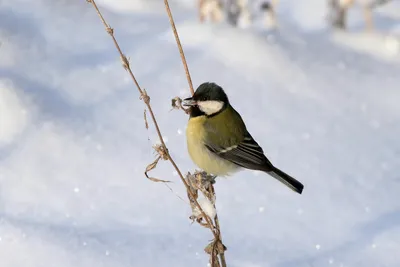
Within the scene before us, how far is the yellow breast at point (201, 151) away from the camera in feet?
5.82

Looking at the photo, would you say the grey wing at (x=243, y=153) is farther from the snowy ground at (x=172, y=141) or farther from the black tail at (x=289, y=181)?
the snowy ground at (x=172, y=141)

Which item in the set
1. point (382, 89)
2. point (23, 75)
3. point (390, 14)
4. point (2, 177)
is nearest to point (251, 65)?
point (382, 89)

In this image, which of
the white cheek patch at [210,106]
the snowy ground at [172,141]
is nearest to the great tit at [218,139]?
the white cheek patch at [210,106]

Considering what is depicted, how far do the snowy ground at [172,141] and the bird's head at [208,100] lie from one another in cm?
58

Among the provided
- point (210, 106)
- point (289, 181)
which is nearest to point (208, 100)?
point (210, 106)

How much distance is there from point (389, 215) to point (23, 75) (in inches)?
63.6

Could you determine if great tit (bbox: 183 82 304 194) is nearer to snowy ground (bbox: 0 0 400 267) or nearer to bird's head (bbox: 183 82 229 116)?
bird's head (bbox: 183 82 229 116)

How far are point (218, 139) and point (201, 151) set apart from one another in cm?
6

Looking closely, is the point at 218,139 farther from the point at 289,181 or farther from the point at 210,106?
the point at 289,181

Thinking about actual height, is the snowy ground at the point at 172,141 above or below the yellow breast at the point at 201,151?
above

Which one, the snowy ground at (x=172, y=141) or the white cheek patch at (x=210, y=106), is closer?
the white cheek patch at (x=210, y=106)

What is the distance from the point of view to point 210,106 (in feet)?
5.72

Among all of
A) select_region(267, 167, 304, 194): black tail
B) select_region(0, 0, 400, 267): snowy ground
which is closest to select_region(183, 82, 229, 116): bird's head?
select_region(267, 167, 304, 194): black tail

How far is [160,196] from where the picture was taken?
8.07 feet
